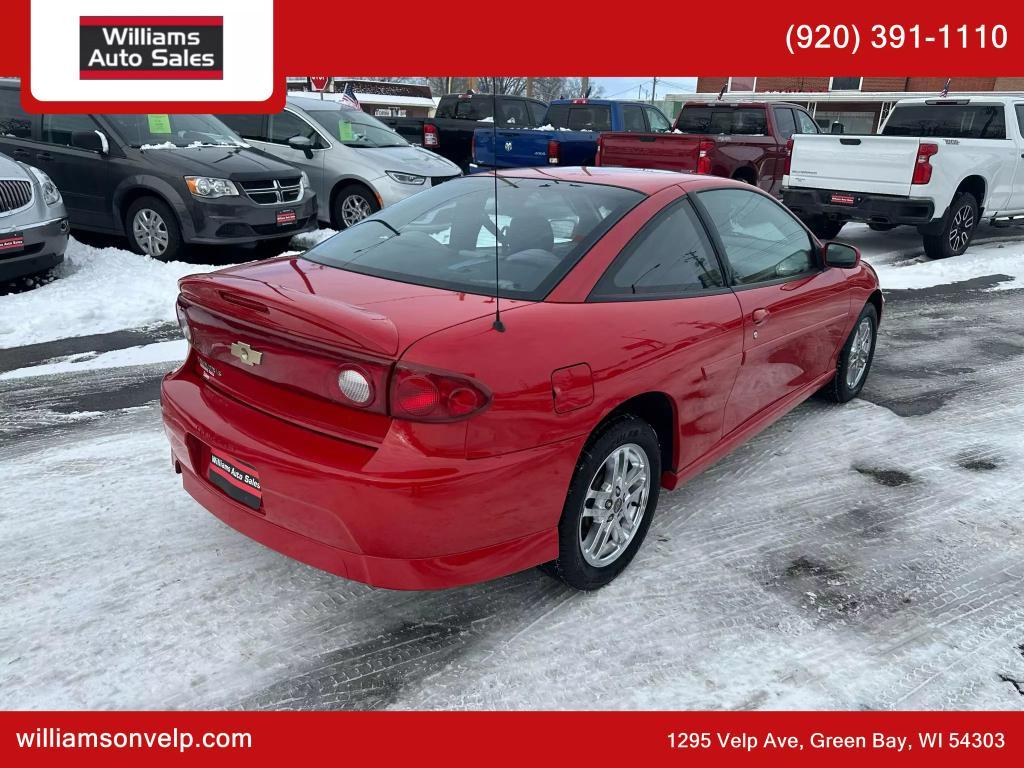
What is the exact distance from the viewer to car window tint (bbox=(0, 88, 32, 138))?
900cm

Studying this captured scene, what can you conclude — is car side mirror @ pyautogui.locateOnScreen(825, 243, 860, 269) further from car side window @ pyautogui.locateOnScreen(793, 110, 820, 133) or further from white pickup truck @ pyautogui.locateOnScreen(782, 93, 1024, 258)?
car side window @ pyautogui.locateOnScreen(793, 110, 820, 133)

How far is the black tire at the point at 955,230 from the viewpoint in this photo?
1027 centimetres

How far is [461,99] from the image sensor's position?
58.0 feet

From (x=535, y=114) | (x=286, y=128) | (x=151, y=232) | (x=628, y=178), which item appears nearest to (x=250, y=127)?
(x=286, y=128)

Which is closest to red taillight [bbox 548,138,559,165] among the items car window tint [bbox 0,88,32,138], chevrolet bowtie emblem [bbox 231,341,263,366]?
car window tint [bbox 0,88,32,138]

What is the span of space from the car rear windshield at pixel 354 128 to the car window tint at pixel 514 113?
5450 mm

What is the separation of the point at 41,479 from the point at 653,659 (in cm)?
293

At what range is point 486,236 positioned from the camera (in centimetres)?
345

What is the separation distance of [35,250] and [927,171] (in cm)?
937

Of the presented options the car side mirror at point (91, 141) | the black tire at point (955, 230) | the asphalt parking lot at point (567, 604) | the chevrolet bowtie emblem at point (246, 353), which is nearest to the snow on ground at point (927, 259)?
the black tire at point (955, 230)

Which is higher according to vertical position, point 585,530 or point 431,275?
point 431,275

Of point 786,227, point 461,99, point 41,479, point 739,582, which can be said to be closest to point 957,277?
point 786,227

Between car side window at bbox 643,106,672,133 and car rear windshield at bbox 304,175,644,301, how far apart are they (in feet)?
39.3
